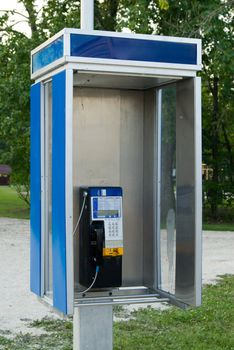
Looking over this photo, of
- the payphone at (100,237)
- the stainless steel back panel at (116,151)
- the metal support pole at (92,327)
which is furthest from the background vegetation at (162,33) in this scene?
the metal support pole at (92,327)

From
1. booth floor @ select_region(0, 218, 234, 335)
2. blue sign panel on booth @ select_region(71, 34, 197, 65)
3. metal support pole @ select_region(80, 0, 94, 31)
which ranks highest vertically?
metal support pole @ select_region(80, 0, 94, 31)

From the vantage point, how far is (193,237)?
4738 millimetres

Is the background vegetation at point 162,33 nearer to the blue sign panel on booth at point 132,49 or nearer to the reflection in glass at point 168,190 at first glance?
the reflection in glass at point 168,190

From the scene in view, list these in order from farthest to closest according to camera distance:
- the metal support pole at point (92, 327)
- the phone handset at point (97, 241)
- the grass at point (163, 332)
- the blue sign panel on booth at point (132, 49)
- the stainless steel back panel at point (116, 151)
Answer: the grass at point (163, 332), the stainless steel back panel at point (116, 151), the phone handset at point (97, 241), the metal support pole at point (92, 327), the blue sign panel on booth at point (132, 49)

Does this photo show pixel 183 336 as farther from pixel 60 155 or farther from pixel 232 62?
pixel 232 62

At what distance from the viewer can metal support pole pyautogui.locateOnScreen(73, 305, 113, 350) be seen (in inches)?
188

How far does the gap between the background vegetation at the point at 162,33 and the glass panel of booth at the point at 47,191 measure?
2751 mm

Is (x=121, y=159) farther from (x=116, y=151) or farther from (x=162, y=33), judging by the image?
(x=162, y=33)

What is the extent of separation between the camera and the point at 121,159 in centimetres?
548

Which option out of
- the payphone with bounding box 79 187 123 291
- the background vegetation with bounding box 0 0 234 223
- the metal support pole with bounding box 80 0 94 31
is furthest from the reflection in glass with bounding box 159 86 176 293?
the background vegetation with bounding box 0 0 234 223

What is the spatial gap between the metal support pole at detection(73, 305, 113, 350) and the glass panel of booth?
0.96 ft

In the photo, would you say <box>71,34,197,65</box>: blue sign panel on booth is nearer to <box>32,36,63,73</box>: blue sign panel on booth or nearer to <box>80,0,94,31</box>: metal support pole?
<box>32,36,63,73</box>: blue sign panel on booth

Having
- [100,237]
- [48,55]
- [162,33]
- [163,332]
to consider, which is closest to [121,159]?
[100,237]

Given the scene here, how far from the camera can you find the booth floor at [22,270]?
6.94 meters
